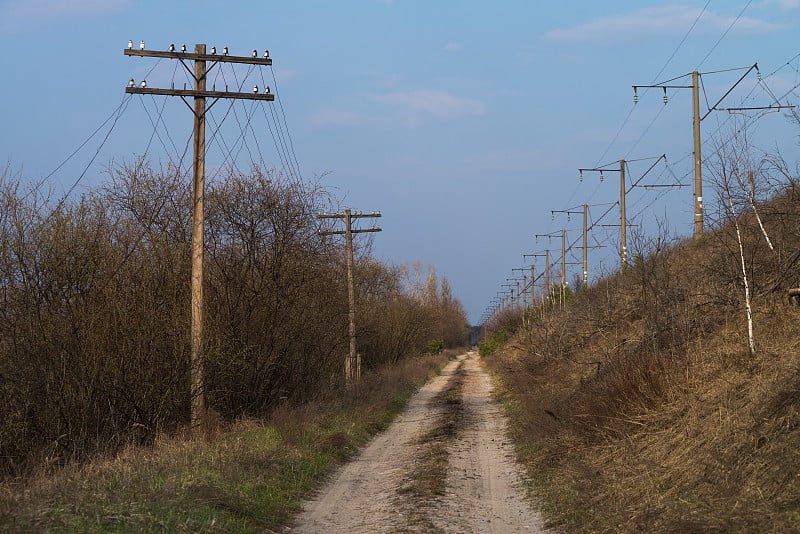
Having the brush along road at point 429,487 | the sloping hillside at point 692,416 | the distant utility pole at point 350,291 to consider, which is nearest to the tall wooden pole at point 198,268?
the brush along road at point 429,487

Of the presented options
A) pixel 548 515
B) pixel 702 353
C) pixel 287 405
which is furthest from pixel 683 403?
pixel 287 405

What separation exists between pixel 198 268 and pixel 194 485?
261 inches

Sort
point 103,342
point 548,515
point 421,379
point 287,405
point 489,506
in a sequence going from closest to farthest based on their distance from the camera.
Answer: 1. point 548,515
2. point 489,506
3. point 103,342
4. point 287,405
5. point 421,379

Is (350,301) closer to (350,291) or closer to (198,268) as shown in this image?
(350,291)

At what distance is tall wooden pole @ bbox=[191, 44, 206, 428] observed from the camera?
15539mm

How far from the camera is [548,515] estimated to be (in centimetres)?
974

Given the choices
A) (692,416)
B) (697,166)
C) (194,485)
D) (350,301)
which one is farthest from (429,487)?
(350,301)

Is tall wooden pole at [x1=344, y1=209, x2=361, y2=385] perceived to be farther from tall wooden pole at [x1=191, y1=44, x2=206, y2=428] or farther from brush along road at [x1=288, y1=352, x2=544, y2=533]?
tall wooden pole at [x1=191, y1=44, x2=206, y2=428]

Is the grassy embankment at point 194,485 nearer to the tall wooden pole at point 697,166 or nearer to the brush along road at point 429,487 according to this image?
the brush along road at point 429,487

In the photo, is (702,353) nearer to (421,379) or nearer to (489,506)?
(489,506)

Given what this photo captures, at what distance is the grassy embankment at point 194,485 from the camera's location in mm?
7742

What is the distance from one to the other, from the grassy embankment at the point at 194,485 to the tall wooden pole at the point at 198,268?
2.97ft

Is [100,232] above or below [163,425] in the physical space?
above

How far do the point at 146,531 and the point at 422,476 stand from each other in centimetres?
577
